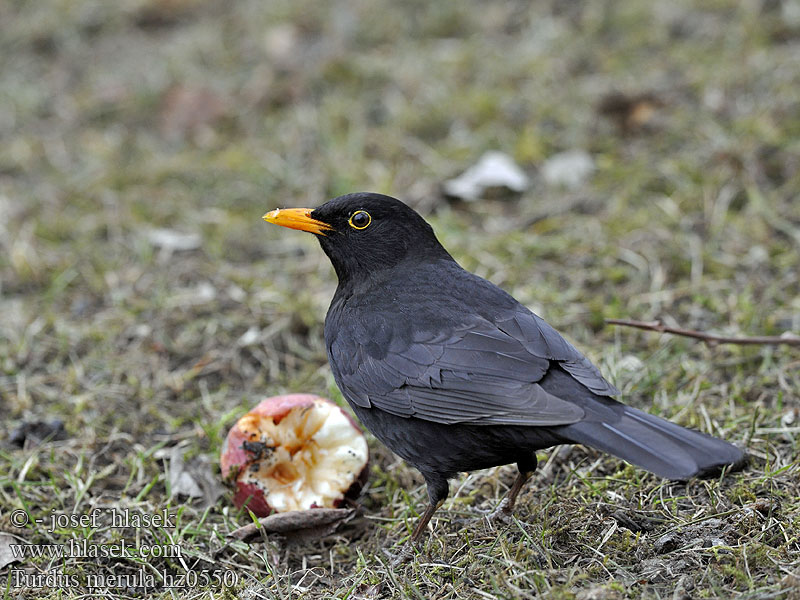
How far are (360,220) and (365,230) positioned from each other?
5 cm

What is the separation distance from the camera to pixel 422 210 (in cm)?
654

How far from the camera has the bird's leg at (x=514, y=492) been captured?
11.9ft

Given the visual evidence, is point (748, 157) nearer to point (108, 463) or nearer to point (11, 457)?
point (108, 463)

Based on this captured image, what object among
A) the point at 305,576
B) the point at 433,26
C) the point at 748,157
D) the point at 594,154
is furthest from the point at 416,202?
the point at 305,576

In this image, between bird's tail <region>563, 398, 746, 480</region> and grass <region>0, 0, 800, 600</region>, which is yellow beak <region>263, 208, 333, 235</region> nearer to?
grass <region>0, 0, 800, 600</region>

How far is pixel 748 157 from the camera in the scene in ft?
20.6

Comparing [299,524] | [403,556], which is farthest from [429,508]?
[299,524]

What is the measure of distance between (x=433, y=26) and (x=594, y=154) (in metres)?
2.77

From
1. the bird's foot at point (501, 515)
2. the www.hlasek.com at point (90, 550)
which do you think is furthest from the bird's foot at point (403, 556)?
the www.hlasek.com at point (90, 550)

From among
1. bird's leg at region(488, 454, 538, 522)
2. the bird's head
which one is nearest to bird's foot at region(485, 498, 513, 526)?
bird's leg at region(488, 454, 538, 522)

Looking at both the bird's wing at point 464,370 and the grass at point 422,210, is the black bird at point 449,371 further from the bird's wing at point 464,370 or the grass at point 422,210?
the grass at point 422,210

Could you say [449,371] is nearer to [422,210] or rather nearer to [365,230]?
[365,230]

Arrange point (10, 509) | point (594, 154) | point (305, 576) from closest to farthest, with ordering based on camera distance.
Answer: point (305, 576)
point (10, 509)
point (594, 154)

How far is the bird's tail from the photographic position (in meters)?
2.81
